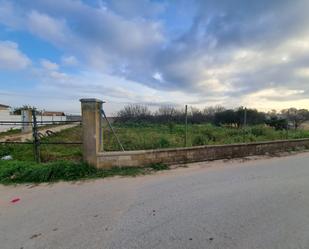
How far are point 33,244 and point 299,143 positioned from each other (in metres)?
11.3

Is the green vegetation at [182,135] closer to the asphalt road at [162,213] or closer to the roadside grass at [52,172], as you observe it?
the roadside grass at [52,172]

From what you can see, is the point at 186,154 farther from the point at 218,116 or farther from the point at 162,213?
the point at 218,116

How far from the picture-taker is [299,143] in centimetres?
1026

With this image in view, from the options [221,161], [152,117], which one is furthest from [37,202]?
[152,117]

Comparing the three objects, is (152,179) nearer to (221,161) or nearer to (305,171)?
(221,161)

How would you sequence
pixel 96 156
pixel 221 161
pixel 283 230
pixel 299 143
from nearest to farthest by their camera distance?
pixel 283 230 < pixel 96 156 < pixel 221 161 < pixel 299 143

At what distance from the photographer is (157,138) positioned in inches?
368

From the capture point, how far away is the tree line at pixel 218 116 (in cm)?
1145

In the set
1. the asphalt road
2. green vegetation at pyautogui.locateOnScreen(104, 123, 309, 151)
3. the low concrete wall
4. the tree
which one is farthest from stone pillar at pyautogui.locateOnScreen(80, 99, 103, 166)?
the tree

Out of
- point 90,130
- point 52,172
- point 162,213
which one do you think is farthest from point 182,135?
point 162,213

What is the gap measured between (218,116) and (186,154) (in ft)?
41.3

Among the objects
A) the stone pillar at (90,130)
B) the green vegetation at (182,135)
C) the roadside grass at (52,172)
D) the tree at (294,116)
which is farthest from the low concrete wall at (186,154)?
the tree at (294,116)

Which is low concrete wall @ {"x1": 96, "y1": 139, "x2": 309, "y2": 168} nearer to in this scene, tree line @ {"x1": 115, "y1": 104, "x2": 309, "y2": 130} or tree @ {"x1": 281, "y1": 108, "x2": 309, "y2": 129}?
tree line @ {"x1": 115, "y1": 104, "x2": 309, "y2": 130}

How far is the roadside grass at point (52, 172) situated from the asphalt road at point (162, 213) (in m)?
0.42
